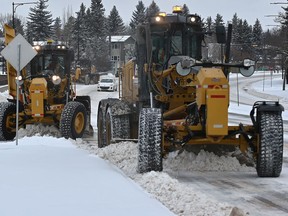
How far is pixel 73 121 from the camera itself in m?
14.0

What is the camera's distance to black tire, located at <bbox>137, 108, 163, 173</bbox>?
26.2ft

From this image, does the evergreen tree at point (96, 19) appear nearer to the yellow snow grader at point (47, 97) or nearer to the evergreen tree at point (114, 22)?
the evergreen tree at point (114, 22)

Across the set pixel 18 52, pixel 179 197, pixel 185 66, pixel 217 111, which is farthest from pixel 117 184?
pixel 18 52

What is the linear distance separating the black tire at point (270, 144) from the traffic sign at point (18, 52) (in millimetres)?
6001

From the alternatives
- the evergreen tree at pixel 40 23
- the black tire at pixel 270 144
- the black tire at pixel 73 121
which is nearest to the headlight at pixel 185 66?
the black tire at pixel 270 144

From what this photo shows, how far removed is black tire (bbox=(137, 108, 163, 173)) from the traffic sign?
492 centimetres

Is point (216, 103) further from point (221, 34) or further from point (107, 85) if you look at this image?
point (107, 85)

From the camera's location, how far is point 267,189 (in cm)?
740

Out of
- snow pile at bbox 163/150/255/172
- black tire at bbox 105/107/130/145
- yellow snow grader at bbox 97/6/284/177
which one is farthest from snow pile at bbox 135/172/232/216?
black tire at bbox 105/107/130/145

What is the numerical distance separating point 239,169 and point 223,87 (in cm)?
181

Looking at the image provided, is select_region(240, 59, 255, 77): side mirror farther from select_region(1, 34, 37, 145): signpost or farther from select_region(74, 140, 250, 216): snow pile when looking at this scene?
select_region(1, 34, 37, 145): signpost

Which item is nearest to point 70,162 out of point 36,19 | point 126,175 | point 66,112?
point 126,175

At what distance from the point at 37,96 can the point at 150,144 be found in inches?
282

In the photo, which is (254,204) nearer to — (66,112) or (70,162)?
(70,162)
